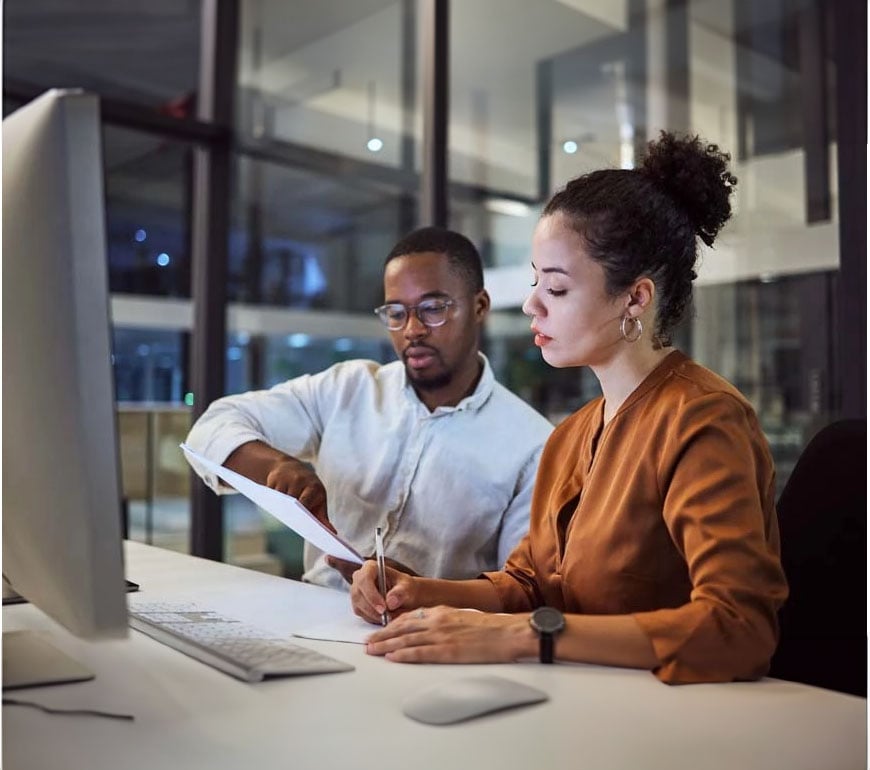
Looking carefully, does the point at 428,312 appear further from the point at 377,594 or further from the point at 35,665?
the point at 35,665

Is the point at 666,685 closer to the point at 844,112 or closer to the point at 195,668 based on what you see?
the point at 195,668

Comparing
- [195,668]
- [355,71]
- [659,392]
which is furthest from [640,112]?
[195,668]

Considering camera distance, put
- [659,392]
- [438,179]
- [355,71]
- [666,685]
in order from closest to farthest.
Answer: [666,685], [659,392], [438,179], [355,71]

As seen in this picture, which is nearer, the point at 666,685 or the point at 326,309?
the point at 666,685

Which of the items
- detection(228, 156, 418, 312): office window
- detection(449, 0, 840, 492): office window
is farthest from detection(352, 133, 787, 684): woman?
detection(228, 156, 418, 312): office window

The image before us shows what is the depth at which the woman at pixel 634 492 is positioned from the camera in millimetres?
1011

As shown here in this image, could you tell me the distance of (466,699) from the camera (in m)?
0.84

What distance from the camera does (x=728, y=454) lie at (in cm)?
107

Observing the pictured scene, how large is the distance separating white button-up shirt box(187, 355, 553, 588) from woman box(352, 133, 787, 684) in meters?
0.44

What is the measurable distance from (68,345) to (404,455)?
4.18ft

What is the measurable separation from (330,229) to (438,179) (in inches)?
24.0

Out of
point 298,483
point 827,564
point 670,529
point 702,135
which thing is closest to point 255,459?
point 298,483

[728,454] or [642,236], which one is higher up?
[642,236]

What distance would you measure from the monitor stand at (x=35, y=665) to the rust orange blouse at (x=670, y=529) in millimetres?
606
